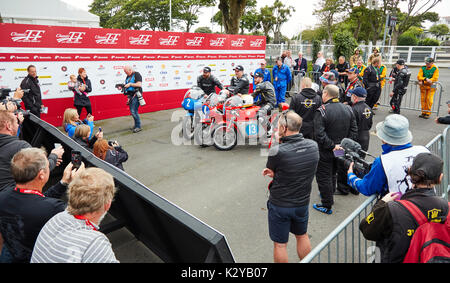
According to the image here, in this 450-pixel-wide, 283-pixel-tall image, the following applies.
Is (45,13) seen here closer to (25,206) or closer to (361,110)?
(361,110)

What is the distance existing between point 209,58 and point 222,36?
133cm

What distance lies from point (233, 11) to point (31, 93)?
569 inches

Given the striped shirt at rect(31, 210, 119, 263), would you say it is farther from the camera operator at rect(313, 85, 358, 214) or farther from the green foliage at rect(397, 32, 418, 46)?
the green foliage at rect(397, 32, 418, 46)

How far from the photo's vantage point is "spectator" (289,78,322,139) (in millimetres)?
5484

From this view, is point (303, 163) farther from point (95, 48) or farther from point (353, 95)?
point (95, 48)

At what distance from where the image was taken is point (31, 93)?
762 cm

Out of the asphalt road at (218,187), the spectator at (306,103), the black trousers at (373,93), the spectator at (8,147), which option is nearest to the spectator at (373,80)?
the black trousers at (373,93)

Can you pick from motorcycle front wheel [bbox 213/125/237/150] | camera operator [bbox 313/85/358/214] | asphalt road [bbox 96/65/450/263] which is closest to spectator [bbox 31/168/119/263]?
asphalt road [bbox 96/65/450/263]

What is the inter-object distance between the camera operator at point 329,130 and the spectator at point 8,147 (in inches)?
138

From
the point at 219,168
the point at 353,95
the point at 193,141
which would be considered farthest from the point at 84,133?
the point at 353,95

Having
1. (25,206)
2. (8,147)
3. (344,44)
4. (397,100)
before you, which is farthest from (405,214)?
(344,44)

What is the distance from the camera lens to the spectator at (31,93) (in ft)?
24.7

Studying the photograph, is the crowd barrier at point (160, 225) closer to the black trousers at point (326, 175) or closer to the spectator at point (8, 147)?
the spectator at point (8, 147)

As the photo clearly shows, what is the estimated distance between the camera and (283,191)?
117 inches
